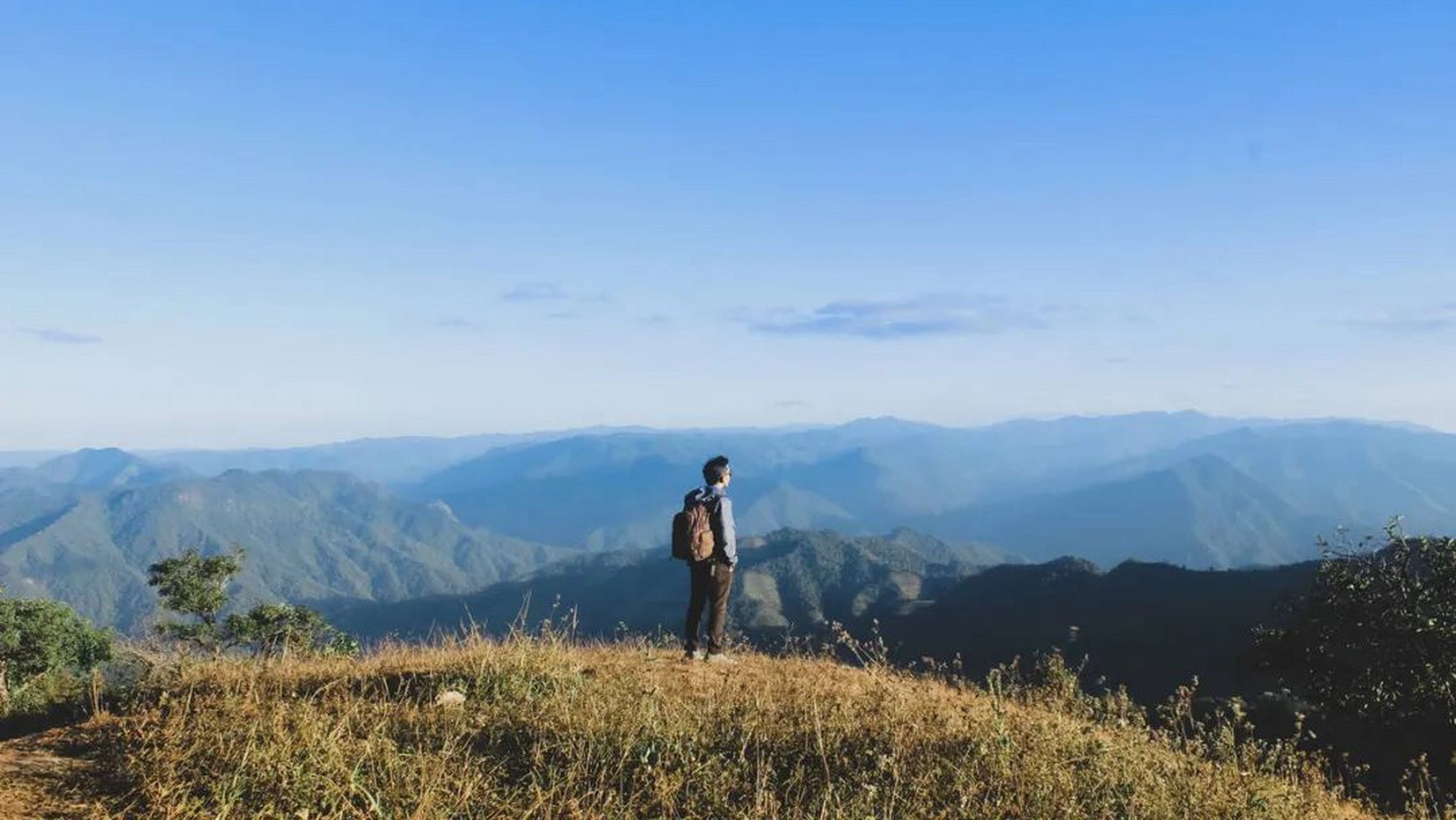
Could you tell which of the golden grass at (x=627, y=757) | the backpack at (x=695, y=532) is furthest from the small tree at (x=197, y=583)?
the golden grass at (x=627, y=757)

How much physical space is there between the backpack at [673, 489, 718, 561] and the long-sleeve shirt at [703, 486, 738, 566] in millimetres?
46

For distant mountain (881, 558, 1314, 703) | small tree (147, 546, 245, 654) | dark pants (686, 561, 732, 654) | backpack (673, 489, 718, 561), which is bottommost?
distant mountain (881, 558, 1314, 703)

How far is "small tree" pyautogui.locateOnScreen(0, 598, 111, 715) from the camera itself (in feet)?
128

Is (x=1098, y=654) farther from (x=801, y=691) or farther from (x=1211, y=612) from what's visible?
(x=801, y=691)

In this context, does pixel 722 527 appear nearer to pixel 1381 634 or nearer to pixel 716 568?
pixel 716 568

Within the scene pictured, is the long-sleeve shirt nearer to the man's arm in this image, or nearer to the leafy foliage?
the man's arm

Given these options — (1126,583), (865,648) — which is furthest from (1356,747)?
(1126,583)

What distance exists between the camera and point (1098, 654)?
381ft

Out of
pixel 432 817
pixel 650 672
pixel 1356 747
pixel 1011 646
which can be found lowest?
pixel 1011 646

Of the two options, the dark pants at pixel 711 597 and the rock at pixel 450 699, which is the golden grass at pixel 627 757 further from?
the dark pants at pixel 711 597

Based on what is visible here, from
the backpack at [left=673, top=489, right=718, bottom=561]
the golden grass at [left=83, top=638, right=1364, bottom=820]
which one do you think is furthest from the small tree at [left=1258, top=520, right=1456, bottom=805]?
the backpack at [left=673, top=489, right=718, bottom=561]

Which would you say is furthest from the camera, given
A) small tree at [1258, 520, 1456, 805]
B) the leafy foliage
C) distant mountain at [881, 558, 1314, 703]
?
distant mountain at [881, 558, 1314, 703]

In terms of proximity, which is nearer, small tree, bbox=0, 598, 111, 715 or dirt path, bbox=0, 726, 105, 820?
dirt path, bbox=0, 726, 105, 820

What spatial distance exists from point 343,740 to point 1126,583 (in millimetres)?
185362
